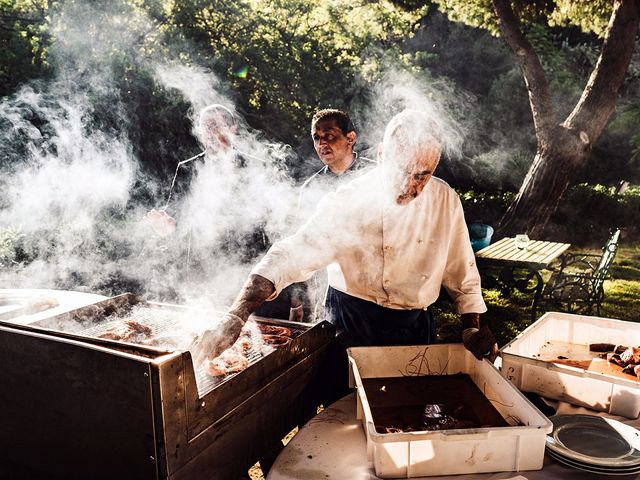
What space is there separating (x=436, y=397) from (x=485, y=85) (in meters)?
9.79

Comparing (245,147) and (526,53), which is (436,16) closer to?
(526,53)

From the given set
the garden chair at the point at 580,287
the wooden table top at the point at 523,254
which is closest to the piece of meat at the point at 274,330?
the wooden table top at the point at 523,254

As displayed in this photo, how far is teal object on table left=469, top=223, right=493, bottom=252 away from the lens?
26.9 feet

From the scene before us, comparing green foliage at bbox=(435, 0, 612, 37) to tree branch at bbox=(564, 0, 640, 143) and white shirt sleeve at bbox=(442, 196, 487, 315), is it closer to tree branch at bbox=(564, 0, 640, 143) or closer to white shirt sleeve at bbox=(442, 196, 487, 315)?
tree branch at bbox=(564, 0, 640, 143)

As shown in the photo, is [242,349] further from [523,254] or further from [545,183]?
[545,183]

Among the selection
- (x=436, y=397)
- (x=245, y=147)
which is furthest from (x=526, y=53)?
(x=436, y=397)

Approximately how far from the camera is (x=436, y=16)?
36.3 ft

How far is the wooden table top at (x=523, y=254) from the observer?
21.5 feet

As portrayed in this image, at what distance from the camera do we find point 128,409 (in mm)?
1827

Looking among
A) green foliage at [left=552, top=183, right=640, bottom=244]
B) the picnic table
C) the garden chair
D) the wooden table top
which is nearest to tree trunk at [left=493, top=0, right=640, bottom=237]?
the picnic table

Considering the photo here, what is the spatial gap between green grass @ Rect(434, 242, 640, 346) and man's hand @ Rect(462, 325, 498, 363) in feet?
14.6

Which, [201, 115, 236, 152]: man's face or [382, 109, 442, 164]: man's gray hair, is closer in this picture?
[382, 109, 442, 164]: man's gray hair

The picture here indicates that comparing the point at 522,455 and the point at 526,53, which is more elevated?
the point at 526,53

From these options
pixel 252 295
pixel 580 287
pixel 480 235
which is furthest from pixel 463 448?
pixel 480 235
